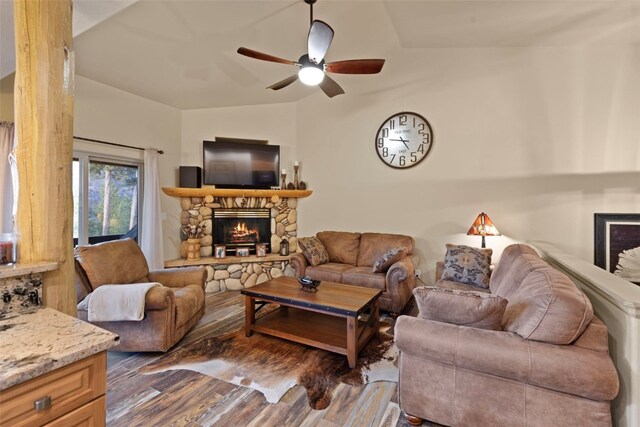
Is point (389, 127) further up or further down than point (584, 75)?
further down

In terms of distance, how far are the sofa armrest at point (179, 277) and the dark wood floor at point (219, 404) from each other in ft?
3.16

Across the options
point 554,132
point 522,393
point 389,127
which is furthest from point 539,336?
point 389,127

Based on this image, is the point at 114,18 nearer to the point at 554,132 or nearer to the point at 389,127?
the point at 389,127

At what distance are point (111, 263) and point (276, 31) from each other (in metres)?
2.97

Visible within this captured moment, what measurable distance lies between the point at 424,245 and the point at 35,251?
4.11m

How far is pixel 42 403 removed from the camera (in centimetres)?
88

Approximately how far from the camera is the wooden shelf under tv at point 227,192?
15.0 feet

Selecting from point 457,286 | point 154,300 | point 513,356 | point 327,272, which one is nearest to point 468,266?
point 457,286

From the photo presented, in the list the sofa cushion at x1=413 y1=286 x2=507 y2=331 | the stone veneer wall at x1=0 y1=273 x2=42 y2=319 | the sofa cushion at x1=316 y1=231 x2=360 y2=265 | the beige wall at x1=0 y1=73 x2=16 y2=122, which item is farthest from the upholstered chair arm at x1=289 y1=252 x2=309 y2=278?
the beige wall at x1=0 y1=73 x2=16 y2=122

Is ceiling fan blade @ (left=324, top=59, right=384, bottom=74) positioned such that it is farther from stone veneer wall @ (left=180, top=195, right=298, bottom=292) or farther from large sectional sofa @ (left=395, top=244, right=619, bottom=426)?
stone veneer wall @ (left=180, top=195, right=298, bottom=292)

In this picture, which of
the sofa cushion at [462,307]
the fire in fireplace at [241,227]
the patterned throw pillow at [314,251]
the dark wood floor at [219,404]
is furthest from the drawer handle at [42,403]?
the fire in fireplace at [241,227]

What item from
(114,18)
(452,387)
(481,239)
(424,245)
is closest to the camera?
(452,387)

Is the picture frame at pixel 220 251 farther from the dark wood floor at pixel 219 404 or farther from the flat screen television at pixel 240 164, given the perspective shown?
the dark wood floor at pixel 219 404

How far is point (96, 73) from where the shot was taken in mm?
3494
